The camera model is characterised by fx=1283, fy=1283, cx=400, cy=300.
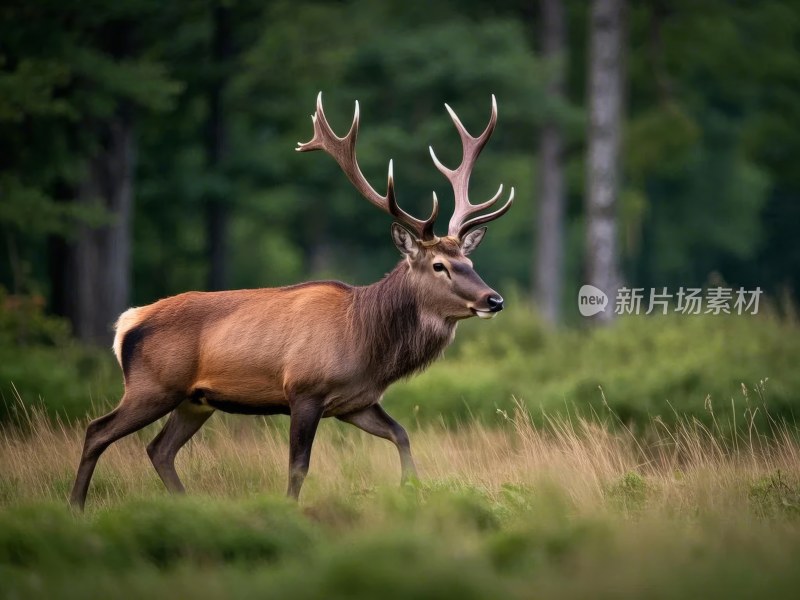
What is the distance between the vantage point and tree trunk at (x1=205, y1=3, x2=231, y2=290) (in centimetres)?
2170

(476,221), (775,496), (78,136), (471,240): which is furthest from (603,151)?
(775,496)

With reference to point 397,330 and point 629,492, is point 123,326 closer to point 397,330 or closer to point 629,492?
point 397,330

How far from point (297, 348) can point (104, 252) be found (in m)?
11.0

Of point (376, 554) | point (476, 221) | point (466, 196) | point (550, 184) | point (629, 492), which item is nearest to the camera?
point (376, 554)

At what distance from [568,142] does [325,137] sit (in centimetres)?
1906

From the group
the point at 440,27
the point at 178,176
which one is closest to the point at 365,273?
the point at 440,27

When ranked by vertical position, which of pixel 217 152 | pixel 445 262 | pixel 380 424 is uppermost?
pixel 217 152

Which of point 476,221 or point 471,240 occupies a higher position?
point 476,221

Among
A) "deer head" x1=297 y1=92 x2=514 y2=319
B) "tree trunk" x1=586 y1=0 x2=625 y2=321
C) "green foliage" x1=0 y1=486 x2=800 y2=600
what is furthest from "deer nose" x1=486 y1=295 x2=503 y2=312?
"tree trunk" x1=586 y1=0 x2=625 y2=321

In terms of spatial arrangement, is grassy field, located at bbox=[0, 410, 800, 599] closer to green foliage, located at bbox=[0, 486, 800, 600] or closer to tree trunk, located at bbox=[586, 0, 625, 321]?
green foliage, located at bbox=[0, 486, 800, 600]

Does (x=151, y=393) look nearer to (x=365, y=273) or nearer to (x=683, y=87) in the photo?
(x=683, y=87)

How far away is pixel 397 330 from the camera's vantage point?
819 cm

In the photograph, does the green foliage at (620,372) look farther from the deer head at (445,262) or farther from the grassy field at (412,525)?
the deer head at (445,262)

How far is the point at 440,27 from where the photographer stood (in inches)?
1018
